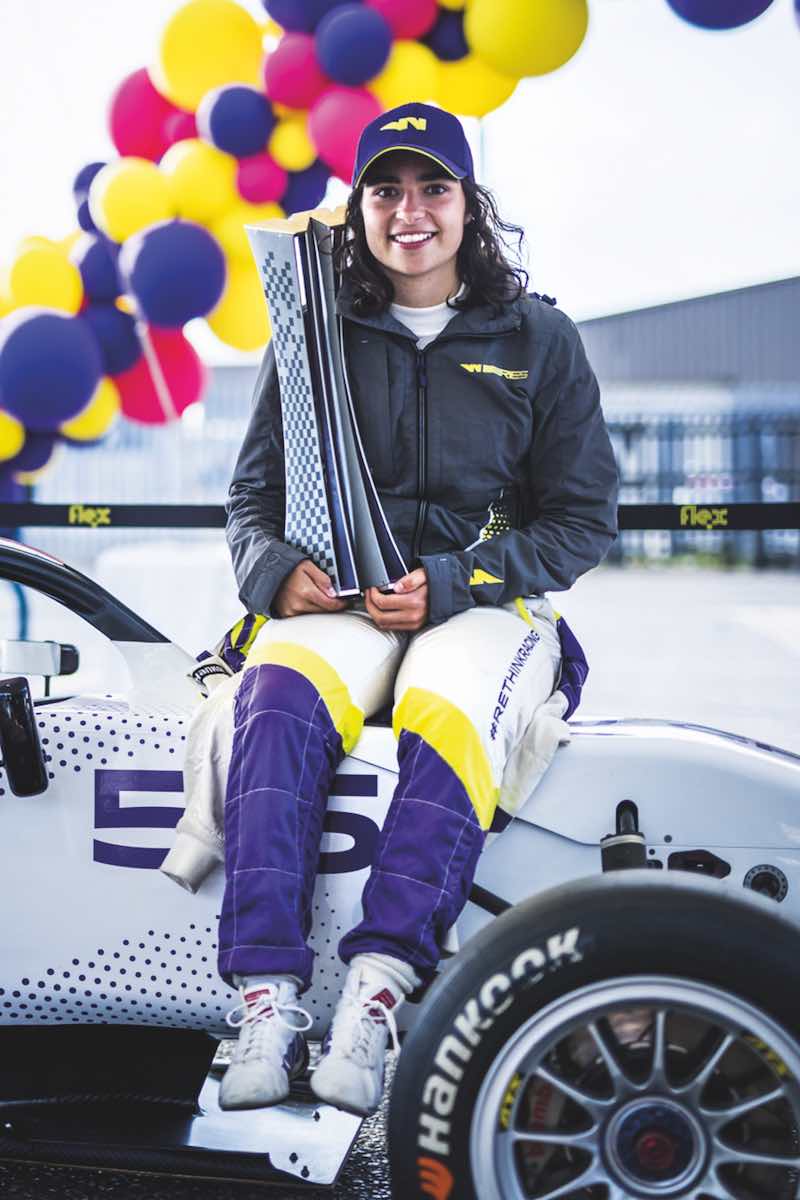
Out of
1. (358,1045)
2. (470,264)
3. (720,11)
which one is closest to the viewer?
(358,1045)

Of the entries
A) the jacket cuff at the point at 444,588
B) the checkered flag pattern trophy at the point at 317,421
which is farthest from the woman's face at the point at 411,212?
the jacket cuff at the point at 444,588

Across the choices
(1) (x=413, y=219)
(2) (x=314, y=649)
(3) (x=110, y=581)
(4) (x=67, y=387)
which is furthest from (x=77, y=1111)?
(3) (x=110, y=581)

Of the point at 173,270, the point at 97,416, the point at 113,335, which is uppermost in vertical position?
the point at 173,270

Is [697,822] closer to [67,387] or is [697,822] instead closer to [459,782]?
[459,782]

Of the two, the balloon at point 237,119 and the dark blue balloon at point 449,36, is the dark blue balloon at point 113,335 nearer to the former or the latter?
the balloon at point 237,119

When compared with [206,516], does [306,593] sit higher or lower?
lower

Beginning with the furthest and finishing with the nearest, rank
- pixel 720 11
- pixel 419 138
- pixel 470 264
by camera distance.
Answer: pixel 720 11
pixel 470 264
pixel 419 138

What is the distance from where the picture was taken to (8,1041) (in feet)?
6.40

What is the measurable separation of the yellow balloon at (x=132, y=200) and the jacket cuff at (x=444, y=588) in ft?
8.68

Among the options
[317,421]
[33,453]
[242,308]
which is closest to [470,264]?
[317,421]

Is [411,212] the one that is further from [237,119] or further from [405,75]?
[237,119]

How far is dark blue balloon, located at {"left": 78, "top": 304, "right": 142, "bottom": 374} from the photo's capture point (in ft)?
14.1

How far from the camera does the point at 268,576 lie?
1940 mm

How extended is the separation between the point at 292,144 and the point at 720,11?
142 cm
